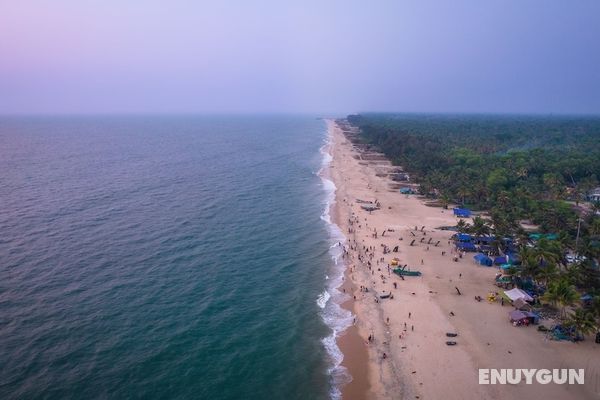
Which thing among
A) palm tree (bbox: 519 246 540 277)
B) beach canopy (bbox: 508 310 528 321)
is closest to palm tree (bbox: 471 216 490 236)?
palm tree (bbox: 519 246 540 277)

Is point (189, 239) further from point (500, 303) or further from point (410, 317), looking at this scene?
point (500, 303)

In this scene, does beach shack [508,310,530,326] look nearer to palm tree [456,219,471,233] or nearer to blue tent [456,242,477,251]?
blue tent [456,242,477,251]

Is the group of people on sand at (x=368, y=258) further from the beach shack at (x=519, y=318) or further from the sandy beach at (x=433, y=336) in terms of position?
the beach shack at (x=519, y=318)

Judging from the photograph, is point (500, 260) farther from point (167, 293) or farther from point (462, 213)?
point (167, 293)

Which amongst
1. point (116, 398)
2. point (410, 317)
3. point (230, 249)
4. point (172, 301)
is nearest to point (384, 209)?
point (230, 249)

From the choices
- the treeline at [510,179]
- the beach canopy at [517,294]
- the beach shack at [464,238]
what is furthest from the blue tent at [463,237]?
the beach canopy at [517,294]

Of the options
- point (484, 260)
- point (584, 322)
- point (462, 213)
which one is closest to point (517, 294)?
point (584, 322)
